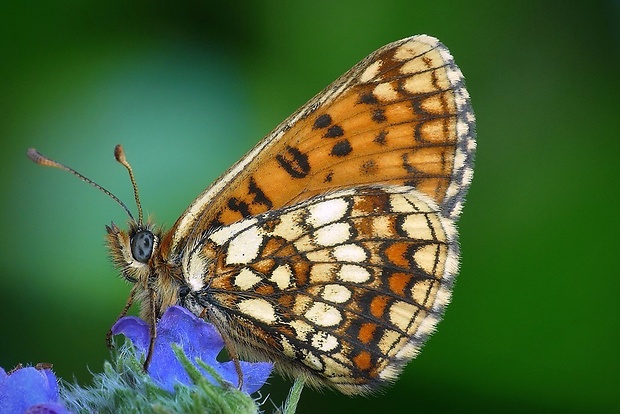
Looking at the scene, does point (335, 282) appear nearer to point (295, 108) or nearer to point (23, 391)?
point (23, 391)

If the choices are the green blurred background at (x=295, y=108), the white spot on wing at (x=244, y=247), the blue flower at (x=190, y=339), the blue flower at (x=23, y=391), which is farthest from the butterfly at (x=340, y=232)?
the green blurred background at (x=295, y=108)

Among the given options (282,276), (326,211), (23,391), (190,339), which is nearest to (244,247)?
(282,276)

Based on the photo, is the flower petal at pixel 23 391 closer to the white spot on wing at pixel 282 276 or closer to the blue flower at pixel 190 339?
the blue flower at pixel 190 339

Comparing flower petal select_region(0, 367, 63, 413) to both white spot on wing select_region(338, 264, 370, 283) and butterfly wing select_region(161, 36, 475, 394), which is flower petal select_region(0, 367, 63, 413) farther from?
white spot on wing select_region(338, 264, 370, 283)

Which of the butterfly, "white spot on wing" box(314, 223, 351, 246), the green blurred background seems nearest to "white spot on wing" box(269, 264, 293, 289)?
the butterfly

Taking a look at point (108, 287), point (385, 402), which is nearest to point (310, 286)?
point (385, 402)
